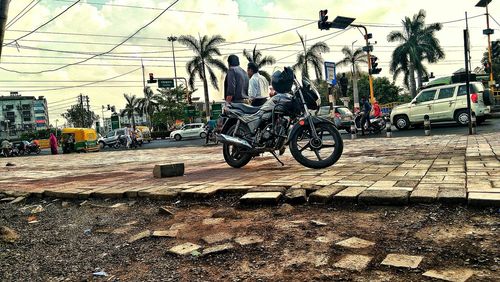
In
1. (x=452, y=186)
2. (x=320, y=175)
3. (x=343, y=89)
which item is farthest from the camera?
(x=343, y=89)

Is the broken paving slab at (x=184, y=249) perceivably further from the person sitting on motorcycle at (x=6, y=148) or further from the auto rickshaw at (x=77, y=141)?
the person sitting on motorcycle at (x=6, y=148)

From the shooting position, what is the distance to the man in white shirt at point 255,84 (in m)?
6.57

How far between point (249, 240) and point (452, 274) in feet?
3.85

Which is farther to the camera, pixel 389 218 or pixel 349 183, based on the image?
pixel 349 183

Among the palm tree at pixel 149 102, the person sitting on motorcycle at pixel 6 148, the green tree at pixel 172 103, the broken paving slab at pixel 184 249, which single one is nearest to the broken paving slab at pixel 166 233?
A: the broken paving slab at pixel 184 249

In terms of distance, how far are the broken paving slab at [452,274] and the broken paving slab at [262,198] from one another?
4.93 ft

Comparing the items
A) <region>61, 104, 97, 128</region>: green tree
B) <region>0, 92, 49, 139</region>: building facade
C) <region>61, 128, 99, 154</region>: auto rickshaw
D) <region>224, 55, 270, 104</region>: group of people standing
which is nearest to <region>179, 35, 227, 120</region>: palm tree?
<region>61, 128, 99, 154</region>: auto rickshaw

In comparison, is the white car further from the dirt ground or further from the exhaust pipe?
the dirt ground

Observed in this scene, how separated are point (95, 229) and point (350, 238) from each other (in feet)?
6.73

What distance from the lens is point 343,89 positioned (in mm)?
16531

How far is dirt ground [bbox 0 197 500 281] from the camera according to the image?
1.99 metres

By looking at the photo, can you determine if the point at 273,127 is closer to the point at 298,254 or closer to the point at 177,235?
the point at 177,235

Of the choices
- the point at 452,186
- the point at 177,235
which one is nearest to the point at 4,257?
the point at 177,235

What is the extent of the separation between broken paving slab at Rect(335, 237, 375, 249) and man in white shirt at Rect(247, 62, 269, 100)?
14.5 feet
